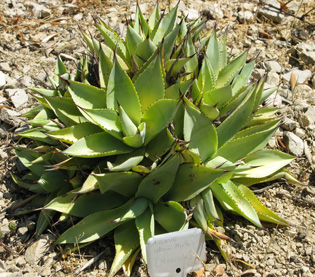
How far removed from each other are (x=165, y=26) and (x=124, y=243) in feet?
5.13

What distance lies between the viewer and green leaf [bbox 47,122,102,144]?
98.0 inches

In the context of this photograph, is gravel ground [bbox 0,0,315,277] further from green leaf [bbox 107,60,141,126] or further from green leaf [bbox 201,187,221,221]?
green leaf [bbox 107,60,141,126]

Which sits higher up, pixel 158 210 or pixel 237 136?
pixel 237 136

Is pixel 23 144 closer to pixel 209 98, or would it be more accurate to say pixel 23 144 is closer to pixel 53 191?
pixel 53 191

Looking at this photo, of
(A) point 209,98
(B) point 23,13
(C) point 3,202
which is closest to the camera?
(A) point 209,98

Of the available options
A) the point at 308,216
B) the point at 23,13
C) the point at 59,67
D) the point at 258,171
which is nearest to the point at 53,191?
the point at 59,67

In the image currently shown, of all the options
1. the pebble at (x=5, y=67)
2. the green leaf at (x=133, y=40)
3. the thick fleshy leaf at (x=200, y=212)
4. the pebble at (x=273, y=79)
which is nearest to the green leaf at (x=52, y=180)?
the thick fleshy leaf at (x=200, y=212)

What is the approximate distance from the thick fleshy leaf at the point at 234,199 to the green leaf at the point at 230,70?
2.57ft

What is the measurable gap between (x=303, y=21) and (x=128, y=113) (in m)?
2.90

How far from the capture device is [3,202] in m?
2.93

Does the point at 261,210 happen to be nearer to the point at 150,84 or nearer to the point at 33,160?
the point at 150,84

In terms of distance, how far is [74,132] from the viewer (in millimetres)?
2561

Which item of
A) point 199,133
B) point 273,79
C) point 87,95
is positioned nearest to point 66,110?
point 87,95

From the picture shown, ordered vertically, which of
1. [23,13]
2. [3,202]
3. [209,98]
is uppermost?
[23,13]
